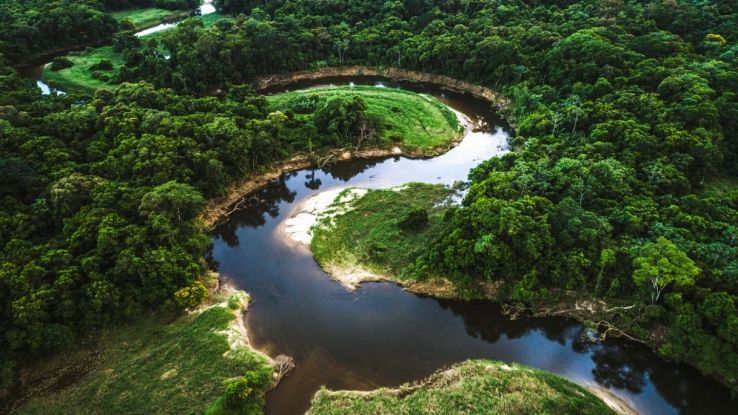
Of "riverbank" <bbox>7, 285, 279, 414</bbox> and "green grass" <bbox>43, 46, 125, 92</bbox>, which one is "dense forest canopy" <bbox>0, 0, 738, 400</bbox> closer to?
"riverbank" <bbox>7, 285, 279, 414</bbox>

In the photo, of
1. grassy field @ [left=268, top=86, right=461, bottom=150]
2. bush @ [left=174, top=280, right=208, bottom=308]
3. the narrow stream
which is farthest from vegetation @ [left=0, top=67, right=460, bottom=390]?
the narrow stream

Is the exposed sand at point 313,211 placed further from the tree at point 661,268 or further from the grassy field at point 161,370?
the tree at point 661,268

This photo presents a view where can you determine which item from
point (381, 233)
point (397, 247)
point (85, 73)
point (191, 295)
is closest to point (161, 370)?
point (191, 295)

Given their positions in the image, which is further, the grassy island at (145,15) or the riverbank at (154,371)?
the grassy island at (145,15)

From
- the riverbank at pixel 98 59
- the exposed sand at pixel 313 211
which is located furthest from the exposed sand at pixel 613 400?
the riverbank at pixel 98 59

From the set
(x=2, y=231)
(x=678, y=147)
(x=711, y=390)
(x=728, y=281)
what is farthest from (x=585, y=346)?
(x=2, y=231)

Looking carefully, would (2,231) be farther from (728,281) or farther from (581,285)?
(728,281)

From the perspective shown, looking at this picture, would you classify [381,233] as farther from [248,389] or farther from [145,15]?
[145,15]
